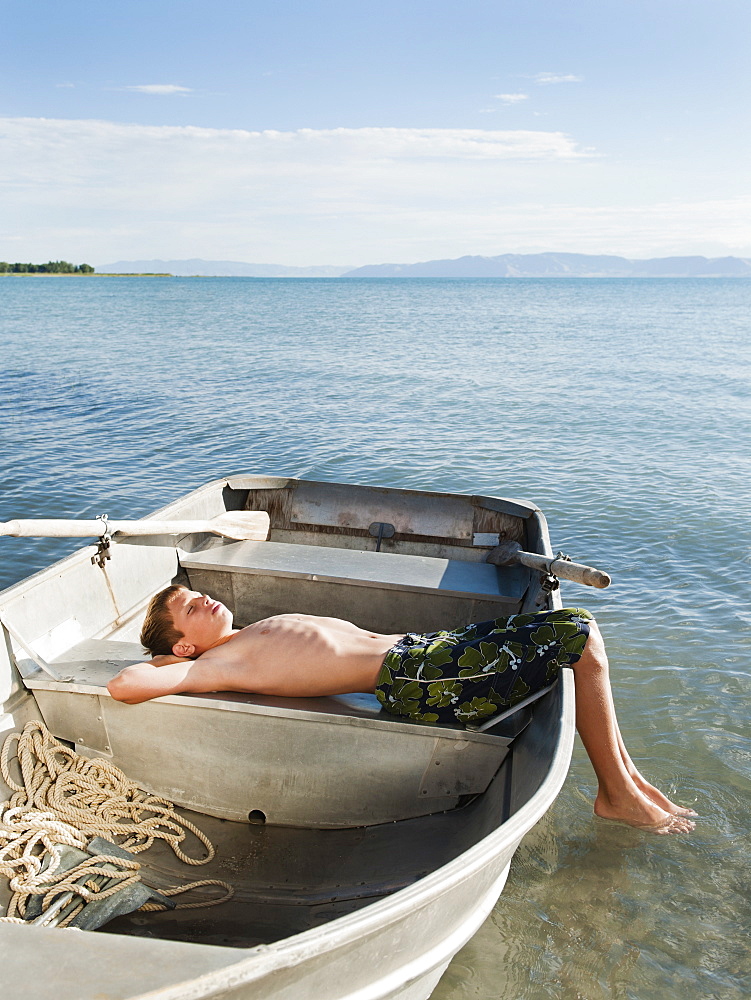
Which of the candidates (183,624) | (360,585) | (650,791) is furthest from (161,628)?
(650,791)

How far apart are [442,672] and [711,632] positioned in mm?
4205

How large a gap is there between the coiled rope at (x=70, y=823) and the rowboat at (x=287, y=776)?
0.08 m

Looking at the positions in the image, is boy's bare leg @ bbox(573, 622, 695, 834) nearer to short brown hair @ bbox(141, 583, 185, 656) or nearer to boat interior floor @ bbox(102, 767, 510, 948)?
boat interior floor @ bbox(102, 767, 510, 948)

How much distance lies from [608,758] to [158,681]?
2031 millimetres

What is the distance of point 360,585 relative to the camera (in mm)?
4840

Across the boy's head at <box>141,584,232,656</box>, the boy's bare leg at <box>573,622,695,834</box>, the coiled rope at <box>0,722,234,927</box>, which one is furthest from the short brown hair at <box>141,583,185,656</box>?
the boy's bare leg at <box>573,622,695,834</box>

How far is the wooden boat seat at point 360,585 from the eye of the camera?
477cm

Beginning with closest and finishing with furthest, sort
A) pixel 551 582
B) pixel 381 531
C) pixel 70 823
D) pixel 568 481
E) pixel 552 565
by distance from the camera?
pixel 70 823
pixel 552 565
pixel 551 582
pixel 381 531
pixel 568 481

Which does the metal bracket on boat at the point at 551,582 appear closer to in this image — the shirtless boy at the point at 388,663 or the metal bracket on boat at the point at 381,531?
the shirtless boy at the point at 388,663

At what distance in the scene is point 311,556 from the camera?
5.32 meters

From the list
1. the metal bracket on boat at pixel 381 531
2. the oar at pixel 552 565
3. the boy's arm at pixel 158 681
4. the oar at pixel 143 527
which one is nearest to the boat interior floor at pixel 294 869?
the boy's arm at pixel 158 681

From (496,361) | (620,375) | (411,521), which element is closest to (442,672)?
(411,521)

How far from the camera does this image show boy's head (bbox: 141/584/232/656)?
11.4ft

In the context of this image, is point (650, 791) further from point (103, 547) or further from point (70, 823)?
point (103, 547)
